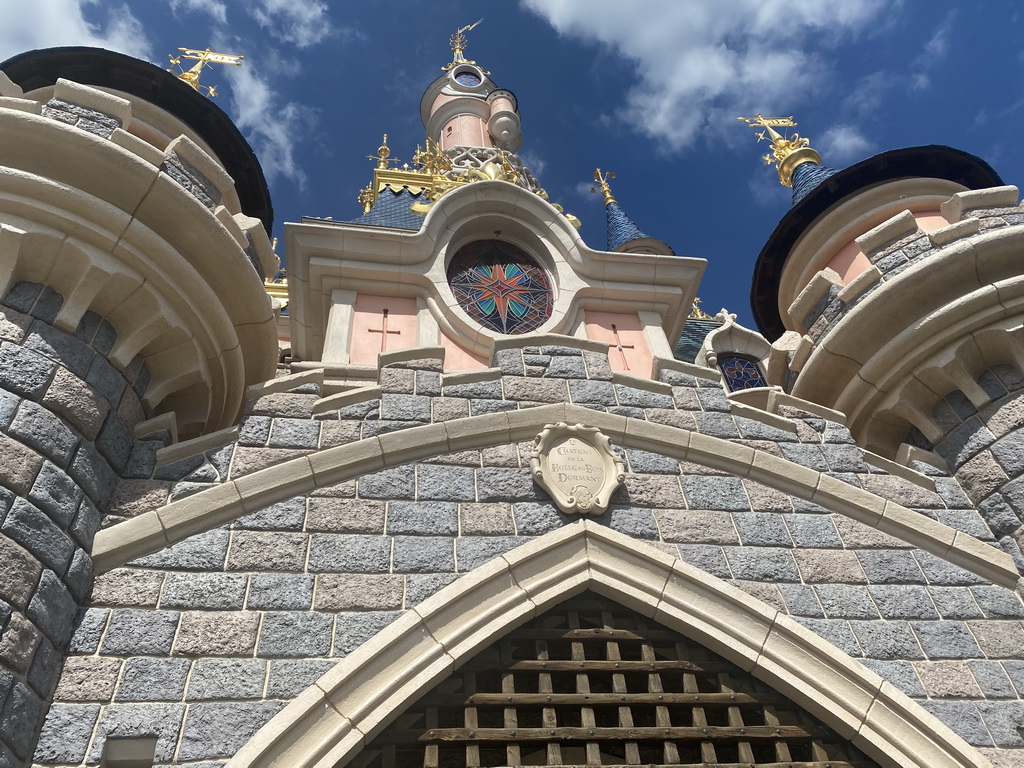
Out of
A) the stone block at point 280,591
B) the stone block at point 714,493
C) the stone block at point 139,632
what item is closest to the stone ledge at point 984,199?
the stone block at point 714,493

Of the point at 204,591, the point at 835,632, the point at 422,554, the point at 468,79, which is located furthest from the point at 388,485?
the point at 468,79

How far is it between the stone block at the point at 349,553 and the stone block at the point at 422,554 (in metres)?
0.06

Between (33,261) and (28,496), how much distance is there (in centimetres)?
148

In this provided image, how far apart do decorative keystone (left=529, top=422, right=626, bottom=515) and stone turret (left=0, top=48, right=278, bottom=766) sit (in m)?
2.24

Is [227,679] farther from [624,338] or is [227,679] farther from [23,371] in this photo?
[624,338]

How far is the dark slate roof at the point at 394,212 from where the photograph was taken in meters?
11.3

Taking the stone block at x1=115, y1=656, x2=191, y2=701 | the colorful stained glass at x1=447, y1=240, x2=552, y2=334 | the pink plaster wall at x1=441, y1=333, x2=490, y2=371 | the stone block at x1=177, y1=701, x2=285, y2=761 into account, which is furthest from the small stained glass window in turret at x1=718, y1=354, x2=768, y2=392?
the stone block at x1=115, y1=656, x2=191, y2=701

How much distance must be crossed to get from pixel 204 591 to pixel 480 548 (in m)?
1.54

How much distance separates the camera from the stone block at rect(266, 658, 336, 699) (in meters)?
4.07

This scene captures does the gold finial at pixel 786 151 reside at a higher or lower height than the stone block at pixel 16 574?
higher

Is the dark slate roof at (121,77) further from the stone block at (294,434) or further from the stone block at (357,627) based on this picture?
the stone block at (357,627)

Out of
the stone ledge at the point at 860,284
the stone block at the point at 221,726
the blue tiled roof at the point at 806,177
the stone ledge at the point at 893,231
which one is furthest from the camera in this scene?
the blue tiled roof at the point at 806,177

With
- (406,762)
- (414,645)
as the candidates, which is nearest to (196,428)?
(414,645)

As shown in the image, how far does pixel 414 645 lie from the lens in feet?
14.4
